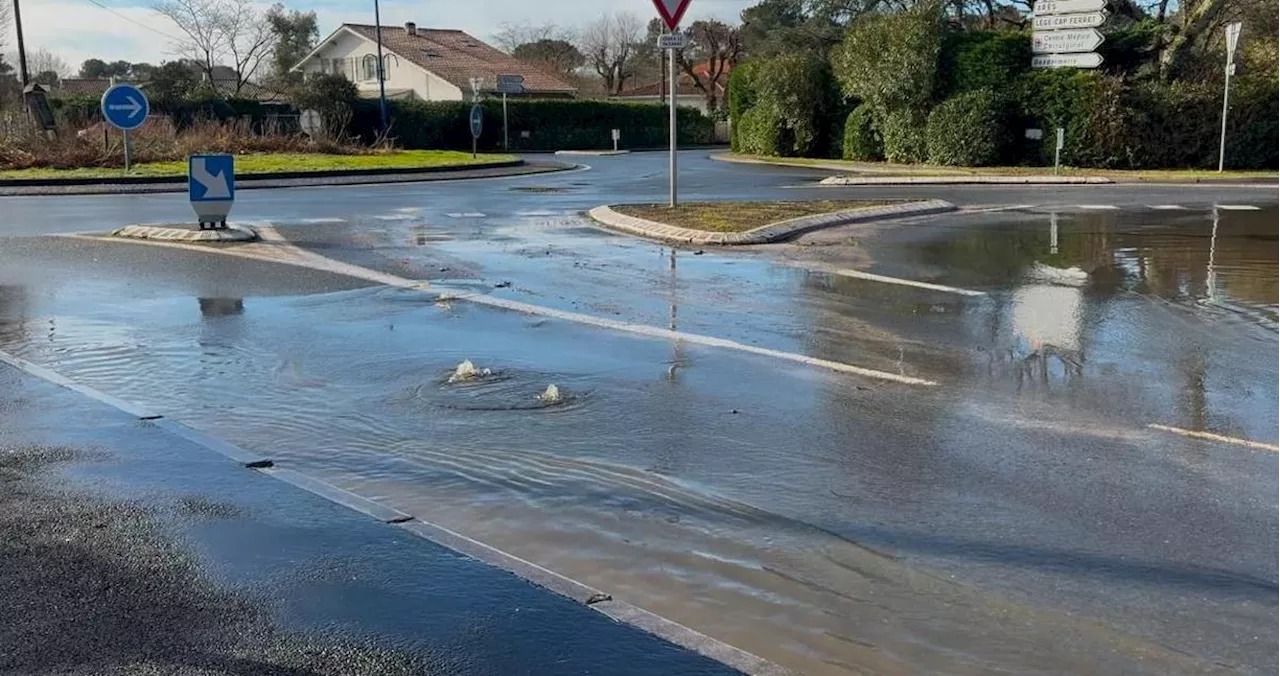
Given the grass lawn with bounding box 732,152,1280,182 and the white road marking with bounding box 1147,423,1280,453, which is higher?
the grass lawn with bounding box 732,152,1280,182

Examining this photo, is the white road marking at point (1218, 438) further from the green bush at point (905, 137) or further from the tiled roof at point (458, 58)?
the tiled roof at point (458, 58)

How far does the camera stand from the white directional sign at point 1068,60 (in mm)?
34844

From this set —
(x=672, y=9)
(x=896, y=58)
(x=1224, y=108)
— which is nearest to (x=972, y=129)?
(x=896, y=58)

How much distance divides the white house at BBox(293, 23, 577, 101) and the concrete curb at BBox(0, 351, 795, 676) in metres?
64.7

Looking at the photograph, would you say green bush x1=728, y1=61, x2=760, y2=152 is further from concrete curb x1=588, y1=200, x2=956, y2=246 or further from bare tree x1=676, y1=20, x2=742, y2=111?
bare tree x1=676, y1=20, x2=742, y2=111

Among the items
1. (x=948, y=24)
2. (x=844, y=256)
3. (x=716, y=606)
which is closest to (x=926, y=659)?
(x=716, y=606)

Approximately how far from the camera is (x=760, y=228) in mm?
15500

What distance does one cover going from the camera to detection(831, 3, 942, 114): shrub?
36781 mm

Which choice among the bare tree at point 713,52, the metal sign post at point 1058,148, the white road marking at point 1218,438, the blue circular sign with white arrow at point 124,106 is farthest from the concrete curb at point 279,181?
the bare tree at point 713,52

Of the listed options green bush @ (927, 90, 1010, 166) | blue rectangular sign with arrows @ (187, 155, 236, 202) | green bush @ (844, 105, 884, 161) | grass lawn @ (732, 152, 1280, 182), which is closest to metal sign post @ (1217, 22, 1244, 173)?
grass lawn @ (732, 152, 1280, 182)

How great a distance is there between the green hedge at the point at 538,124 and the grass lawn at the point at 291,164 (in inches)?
451

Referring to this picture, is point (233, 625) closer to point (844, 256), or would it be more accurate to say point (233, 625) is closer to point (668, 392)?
point (668, 392)

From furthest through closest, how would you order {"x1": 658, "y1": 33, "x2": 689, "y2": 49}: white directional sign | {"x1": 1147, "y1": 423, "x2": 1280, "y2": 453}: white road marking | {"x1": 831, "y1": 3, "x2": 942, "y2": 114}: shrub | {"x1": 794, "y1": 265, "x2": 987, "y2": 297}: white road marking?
{"x1": 831, "y1": 3, "x2": 942, "y2": 114}: shrub
{"x1": 658, "y1": 33, "x2": 689, "y2": 49}: white directional sign
{"x1": 794, "y1": 265, "x2": 987, "y2": 297}: white road marking
{"x1": 1147, "y1": 423, "x2": 1280, "y2": 453}: white road marking

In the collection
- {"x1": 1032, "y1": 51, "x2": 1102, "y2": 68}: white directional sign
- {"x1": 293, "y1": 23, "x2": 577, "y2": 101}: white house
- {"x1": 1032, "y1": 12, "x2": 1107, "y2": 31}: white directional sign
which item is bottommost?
{"x1": 1032, "y1": 51, "x2": 1102, "y2": 68}: white directional sign
